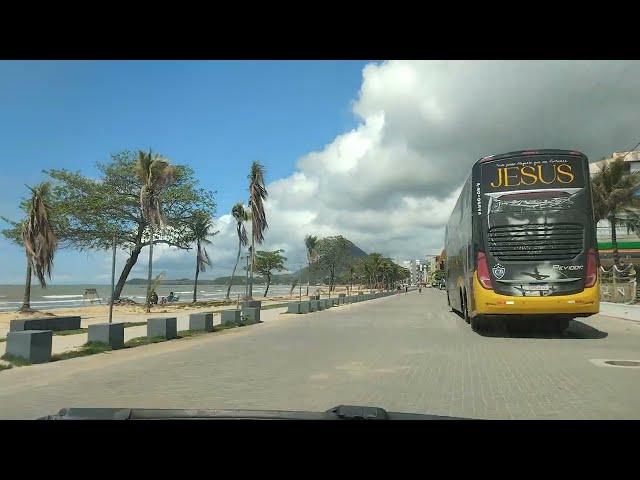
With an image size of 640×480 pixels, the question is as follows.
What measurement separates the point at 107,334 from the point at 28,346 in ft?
8.18

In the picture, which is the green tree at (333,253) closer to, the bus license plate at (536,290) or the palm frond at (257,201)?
the palm frond at (257,201)

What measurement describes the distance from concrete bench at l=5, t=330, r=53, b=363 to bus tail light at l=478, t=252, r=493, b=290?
10545 mm

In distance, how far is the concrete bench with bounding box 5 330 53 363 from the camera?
10641 mm

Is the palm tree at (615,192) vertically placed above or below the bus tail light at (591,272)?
above

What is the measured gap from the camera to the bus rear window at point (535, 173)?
14.4 m

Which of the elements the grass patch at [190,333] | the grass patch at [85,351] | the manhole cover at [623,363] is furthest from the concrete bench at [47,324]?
the manhole cover at [623,363]

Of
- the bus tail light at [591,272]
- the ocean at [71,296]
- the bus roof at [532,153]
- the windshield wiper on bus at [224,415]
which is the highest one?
the bus roof at [532,153]

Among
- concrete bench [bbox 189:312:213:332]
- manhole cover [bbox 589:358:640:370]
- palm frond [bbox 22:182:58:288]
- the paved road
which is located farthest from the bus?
palm frond [bbox 22:182:58:288]

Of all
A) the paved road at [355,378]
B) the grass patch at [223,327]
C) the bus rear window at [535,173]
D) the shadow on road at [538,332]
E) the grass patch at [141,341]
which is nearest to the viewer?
the paved road at [355,378]

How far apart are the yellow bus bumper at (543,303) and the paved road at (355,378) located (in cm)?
85

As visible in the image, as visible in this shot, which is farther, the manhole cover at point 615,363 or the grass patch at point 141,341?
the grass patch at point 141,341
